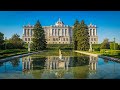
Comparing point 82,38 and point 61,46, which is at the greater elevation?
point 82,38

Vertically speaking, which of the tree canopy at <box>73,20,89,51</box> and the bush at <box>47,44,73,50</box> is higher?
the tree canopy at <box>73,20,89,51</box>

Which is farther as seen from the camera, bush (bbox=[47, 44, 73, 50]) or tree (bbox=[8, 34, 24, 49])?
bush (bbox=[47, 44, 73, 50])

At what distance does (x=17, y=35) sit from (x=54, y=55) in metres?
2.40

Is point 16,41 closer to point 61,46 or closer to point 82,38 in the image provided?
point 61,46

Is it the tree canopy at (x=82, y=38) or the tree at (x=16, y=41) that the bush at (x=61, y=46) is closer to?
the tree canopy at (x=82, y=38)

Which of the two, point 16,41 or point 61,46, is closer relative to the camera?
point 16,41

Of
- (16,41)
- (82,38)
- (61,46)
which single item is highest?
(82,38)

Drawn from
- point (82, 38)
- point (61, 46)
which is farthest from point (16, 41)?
point (82, 38)

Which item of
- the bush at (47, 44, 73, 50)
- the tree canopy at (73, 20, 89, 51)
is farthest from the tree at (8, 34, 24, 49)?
the tree canopy at (73, 20, 89, 51)

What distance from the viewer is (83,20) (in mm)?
8109

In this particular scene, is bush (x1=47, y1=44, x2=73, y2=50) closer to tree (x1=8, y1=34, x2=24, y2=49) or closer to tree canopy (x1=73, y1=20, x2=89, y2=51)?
tree canopy (x1=73, y1=20, x2=89, y2=51)

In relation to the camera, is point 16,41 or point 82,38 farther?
point 82,38

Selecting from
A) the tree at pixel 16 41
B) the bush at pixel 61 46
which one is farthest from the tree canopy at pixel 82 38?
the tree at pixel 16 41
